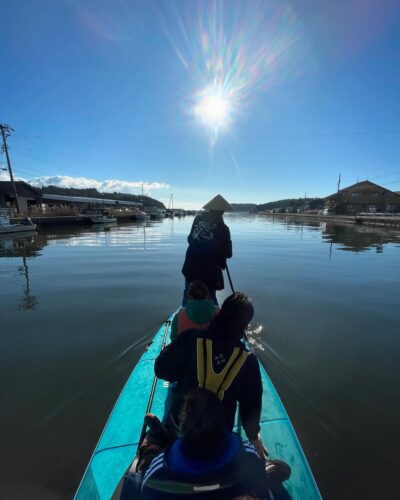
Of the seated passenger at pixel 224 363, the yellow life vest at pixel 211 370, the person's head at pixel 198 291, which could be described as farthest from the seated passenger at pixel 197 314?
the yellow life vest at pixel 211 370

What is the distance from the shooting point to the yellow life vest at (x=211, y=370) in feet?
6.15

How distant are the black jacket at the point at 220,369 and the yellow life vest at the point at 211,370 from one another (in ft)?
0.11

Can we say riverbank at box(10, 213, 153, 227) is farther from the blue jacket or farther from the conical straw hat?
the blue jacket

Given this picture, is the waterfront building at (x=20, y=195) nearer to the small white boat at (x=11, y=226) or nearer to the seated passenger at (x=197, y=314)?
the small white boat at (x=11, y=226)

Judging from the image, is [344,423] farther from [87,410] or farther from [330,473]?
[87,410]

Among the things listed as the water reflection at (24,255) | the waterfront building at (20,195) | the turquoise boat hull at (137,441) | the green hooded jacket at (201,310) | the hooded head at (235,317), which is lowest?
the water reflection at (24,255)

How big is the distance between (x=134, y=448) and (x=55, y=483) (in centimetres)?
119

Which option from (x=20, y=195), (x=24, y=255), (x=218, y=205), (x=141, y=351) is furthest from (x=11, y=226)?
(x=218, y=205)

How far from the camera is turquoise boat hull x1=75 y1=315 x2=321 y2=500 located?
2.30m

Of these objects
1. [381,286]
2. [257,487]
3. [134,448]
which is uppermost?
[257,487]

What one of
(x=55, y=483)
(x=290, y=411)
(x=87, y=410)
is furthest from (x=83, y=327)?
(x=290, y=411)

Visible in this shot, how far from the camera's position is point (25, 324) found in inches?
270

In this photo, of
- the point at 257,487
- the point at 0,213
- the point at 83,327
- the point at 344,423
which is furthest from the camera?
the point at 0,213

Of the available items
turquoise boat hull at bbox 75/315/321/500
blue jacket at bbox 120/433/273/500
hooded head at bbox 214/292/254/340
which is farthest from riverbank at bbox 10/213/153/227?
blue jacket at bbox 120/433/273/500
